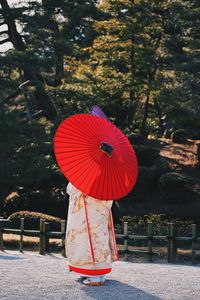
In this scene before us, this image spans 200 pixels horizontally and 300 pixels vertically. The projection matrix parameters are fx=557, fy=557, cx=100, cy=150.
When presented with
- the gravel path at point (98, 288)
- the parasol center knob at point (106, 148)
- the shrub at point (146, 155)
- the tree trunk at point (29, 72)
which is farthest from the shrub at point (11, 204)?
the parasol center knob at point (106, 148)

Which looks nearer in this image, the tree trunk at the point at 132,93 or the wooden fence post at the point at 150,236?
the wooden fence post at the point at 150,236

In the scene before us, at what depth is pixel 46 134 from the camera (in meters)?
15.3

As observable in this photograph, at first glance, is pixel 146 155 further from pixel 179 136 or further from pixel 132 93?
pixel 132 93

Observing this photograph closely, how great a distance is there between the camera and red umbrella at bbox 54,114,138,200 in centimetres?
615

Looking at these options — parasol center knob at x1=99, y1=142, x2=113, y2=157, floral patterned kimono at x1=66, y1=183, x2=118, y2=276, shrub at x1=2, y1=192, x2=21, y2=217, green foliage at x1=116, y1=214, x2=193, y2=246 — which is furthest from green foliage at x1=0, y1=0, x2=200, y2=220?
parasol center knob at x1=99, y1=142, x2=113, y2=157

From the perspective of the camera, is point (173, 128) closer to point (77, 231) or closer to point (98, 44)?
point (98, 44)

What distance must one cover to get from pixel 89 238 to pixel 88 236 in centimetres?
3

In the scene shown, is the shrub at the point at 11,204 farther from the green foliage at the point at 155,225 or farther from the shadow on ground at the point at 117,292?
the shadow on ground at the point at 117,292

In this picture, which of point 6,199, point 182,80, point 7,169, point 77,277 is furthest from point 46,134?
point 77,277

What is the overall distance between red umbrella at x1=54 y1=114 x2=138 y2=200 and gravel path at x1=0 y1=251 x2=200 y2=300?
41.7 inches

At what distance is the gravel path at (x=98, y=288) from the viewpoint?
232 inches

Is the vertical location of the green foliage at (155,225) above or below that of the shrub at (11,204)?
below

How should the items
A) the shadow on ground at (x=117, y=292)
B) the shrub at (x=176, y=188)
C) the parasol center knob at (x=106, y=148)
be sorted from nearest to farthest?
the shadow on ground at (x=117, y=292)
the parasol center knob at (x=106, y=148)
the shrub at (x=176, y=188)

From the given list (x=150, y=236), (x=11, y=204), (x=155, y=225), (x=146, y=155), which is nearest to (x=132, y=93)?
(x=146, y=155)
